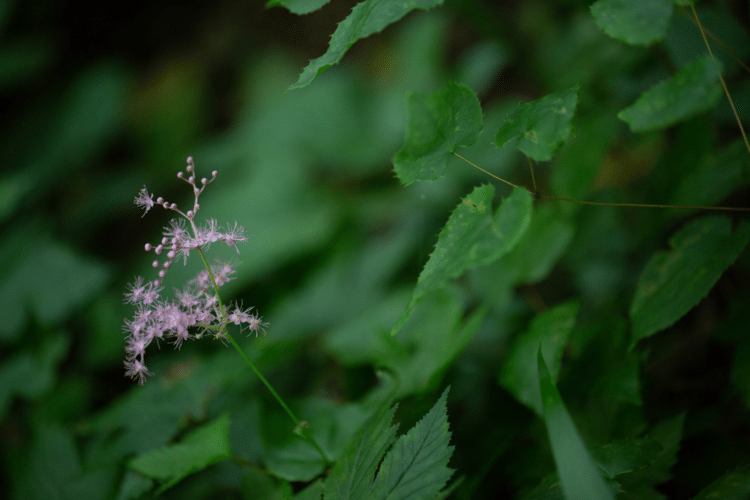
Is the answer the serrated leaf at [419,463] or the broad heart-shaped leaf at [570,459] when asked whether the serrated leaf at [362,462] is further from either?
the broad heart-shaped leaf at [570,459]

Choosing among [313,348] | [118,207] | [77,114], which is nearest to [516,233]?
[313,348]

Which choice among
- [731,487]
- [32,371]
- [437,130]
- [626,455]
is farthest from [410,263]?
[32,371]

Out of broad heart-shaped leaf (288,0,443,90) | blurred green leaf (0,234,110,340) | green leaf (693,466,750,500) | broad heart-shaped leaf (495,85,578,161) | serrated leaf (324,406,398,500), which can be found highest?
blurred green leaf (0,234,110,340)

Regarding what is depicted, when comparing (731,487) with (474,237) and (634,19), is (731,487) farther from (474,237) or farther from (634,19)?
(634,19)

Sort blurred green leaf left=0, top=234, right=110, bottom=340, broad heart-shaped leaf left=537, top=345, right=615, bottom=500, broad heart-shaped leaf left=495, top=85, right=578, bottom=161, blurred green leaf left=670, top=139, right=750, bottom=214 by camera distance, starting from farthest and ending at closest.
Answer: blurred green leaf left=0, top=234, right=110, bottom=340 < blurred green leaf left=670, top=139, right=750, bottom=214 < broad heart-shaped leaf left=495, top=85, right=578, bottom=161 < broad heart-shaped leaf left=537, top=345, right=615, bottom=500

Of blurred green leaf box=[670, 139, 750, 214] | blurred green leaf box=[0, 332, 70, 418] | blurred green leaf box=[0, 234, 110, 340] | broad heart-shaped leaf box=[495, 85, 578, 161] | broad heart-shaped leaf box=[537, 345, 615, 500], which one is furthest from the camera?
blurred green leaf box=[0, 234, 110, 340]

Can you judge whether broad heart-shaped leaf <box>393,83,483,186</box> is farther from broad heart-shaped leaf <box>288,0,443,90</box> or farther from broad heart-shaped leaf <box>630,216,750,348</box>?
broad heart-shaped leaf <box>630,216,750,348</box>

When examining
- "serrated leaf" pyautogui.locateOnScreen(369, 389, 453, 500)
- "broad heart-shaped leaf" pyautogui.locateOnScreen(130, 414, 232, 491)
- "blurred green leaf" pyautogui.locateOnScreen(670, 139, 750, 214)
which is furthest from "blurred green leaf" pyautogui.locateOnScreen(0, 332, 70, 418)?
"blurred green leaf" pyautogui.locateOnScreen(670, 139, 750, 214)
